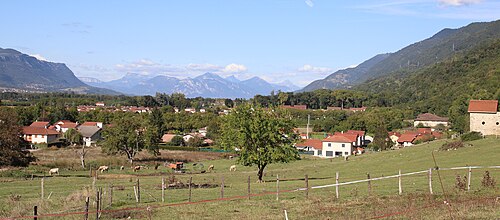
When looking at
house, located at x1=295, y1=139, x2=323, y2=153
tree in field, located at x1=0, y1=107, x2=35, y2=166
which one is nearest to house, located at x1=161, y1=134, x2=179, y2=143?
house, located at x1=295, y1=139, x2=323, y2=153

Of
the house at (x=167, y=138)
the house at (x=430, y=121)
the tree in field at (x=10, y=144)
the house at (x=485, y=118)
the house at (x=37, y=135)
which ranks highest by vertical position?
the house at (x=485, y=118)

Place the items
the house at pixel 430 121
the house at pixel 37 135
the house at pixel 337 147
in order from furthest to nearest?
the house at pixel 430 121, the house at pixel 37 135, the house at pixel 337 147

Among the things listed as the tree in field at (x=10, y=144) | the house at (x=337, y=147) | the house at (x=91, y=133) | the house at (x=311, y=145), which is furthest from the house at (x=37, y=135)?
the tree in field at (x=10, y=144)

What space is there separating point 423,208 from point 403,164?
2973cm

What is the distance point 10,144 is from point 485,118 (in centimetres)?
5526

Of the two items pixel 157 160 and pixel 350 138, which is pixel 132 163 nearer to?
pixel 157 160

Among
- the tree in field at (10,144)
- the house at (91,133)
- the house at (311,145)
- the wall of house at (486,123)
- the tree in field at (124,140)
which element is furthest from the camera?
the house at (91,133)

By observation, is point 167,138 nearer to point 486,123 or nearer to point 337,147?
point 337,147

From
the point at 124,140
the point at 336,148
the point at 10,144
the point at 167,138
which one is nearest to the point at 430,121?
the point at 336,148

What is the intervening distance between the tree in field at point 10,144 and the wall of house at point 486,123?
53.2 meters

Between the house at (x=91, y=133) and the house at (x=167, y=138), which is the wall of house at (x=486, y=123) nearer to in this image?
the house at (x=167, y=138)

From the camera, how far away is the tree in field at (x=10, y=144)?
53.1 metres

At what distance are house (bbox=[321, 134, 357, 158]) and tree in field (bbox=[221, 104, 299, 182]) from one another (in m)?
63.7

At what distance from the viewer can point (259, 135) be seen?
42656 millimetres
